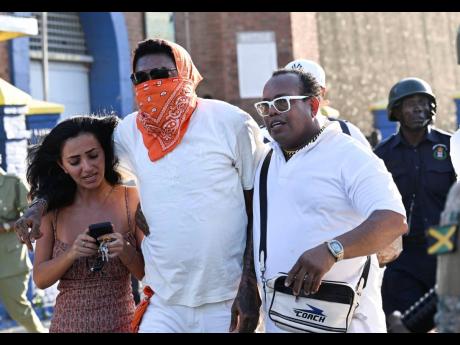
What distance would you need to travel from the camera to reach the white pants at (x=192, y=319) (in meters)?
4.27

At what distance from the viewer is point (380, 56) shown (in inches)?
984

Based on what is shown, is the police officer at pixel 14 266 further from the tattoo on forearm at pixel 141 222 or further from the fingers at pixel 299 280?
the fingers at pixel 299 280

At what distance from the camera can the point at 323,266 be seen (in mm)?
3488

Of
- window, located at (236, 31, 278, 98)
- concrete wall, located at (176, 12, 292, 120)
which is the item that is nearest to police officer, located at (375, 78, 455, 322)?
concrete wall, located at (176, 12, 292, 120)

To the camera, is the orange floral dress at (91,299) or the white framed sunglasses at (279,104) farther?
the orange floral dress at (91,299)

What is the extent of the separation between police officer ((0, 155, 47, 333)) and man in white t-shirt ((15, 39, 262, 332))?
381 centimetres

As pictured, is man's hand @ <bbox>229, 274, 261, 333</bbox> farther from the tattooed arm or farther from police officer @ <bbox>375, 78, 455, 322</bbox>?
police officer @ <bbox>375, 78, 455, 322</bbox>

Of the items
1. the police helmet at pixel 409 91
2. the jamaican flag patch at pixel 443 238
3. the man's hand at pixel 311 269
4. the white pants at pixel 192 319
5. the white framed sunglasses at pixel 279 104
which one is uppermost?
the police helmet at pixel 409 91

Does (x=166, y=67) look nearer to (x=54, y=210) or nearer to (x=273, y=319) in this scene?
(x=54, y=210)

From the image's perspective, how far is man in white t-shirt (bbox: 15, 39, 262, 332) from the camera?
4223mm

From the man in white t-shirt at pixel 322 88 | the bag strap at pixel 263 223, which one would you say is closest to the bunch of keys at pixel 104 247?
the bag strap at pixel 263 223

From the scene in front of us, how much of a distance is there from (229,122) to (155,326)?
0.95 m

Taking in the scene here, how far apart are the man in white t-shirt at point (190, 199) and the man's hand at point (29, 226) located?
47 cm
